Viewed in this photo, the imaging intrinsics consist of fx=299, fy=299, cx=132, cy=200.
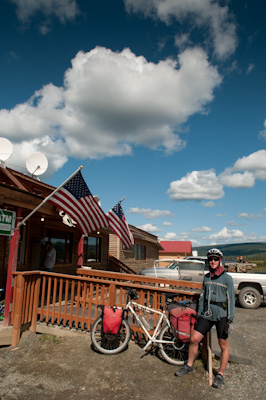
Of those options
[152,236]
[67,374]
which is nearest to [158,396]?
[67,374]

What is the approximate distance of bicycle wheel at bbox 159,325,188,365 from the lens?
483 cm

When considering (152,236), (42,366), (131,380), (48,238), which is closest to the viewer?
(131,380)

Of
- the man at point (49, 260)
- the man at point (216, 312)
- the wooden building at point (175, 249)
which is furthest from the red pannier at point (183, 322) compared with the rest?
the wooden building at point (175, 249)

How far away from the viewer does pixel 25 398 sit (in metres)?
3.85

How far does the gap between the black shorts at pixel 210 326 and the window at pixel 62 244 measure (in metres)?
8.03

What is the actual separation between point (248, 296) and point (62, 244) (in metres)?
7.32

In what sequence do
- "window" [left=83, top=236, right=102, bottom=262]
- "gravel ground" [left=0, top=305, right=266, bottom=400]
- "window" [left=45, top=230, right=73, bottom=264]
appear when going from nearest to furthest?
"gravel ground" [left=0, top=305, right=266, bottom=400] → "window" [left=45, top=230, right=73, bottom=264] → "window" [left=83, top=236, right=102, bottom=262]

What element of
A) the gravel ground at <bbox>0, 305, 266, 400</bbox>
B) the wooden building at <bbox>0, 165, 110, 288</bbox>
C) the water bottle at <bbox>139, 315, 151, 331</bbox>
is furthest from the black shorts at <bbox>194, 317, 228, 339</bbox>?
the wooden building at <bbox>0, 165, 110, 288</bbox>

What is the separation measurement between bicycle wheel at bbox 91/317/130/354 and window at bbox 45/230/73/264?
21.5 ft

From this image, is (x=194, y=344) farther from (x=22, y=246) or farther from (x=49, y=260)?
(x=22, y=246)

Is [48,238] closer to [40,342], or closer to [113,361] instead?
[40,342]

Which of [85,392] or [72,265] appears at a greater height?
[72,265]

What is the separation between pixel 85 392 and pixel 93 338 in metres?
1.22

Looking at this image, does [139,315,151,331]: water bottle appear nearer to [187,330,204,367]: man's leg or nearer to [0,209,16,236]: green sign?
[187,330,204,367]: man's leg
